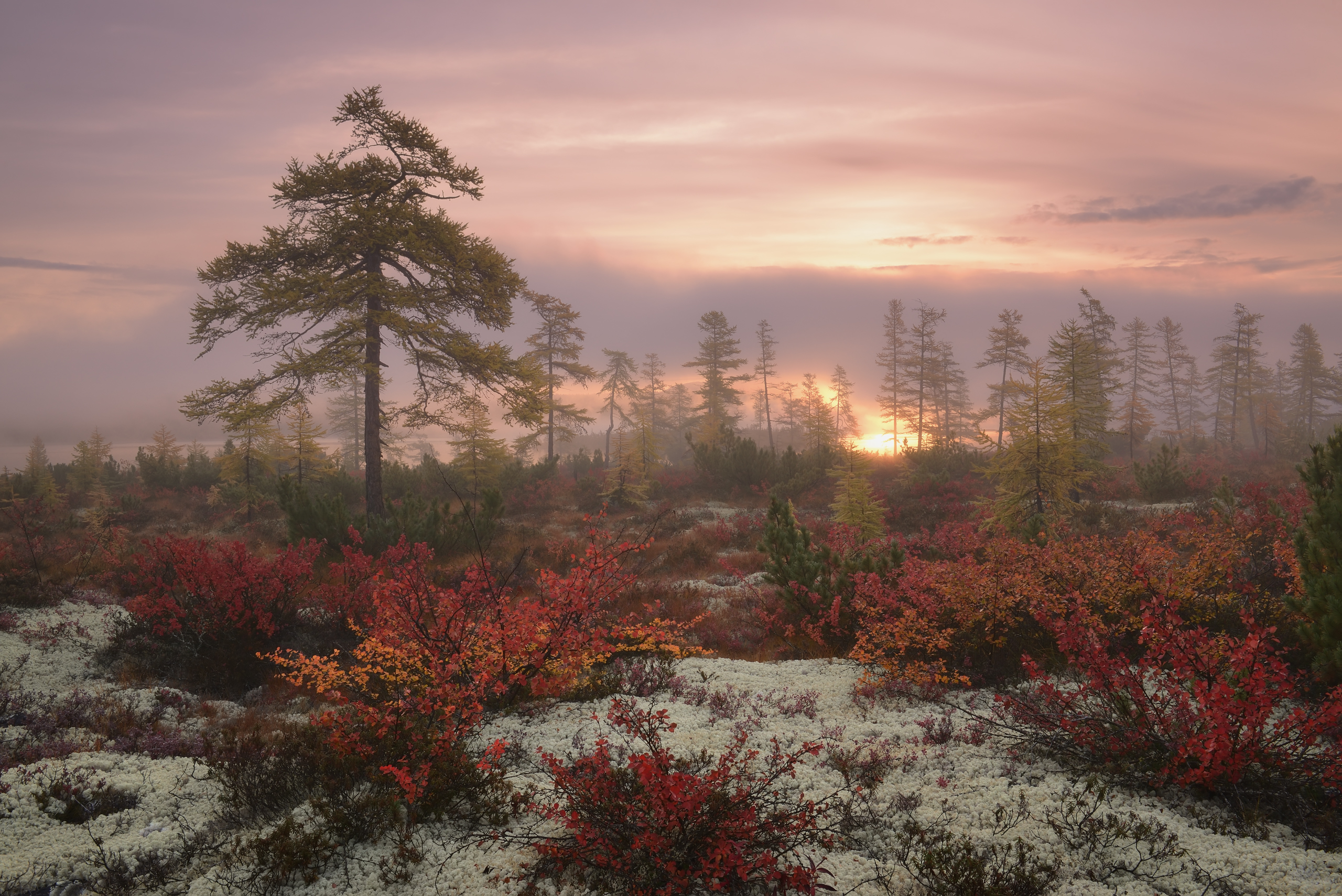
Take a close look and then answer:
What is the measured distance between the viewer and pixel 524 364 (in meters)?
17.0

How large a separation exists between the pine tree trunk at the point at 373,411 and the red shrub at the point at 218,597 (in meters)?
7.24

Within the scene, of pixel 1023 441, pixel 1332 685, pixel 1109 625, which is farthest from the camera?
pixel 1023 441

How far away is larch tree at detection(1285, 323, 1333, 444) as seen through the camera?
1869 inches

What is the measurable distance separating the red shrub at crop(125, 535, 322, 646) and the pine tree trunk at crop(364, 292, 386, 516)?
724 centimetres

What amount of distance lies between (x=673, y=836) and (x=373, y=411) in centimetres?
1488

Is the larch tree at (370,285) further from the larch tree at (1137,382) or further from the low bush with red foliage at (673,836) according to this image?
the larch tree at (1137,382)

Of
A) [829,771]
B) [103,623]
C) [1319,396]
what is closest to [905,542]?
[829,771]

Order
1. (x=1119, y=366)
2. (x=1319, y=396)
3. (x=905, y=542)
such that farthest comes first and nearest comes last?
(x=1319, y=396) < (x=1119, y=366) < (x=905, y=542)

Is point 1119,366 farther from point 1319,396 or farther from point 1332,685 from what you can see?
point 1332,685

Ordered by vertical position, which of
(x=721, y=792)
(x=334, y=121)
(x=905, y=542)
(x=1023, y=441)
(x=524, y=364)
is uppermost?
(x=334, y=121)

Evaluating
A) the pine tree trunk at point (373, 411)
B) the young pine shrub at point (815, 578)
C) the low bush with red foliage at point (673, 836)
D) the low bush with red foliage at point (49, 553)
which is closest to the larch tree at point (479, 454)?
the pine tree trunk at point (373, 411)

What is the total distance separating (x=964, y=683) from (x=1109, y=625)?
190 centimetres

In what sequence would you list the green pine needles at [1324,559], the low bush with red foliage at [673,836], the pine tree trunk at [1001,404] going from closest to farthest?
the low bush with red foliage at [673,836] < the green pine needles at [1324,559] < the pine tree trunk at [1001,404]

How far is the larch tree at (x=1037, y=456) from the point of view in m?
13.6
